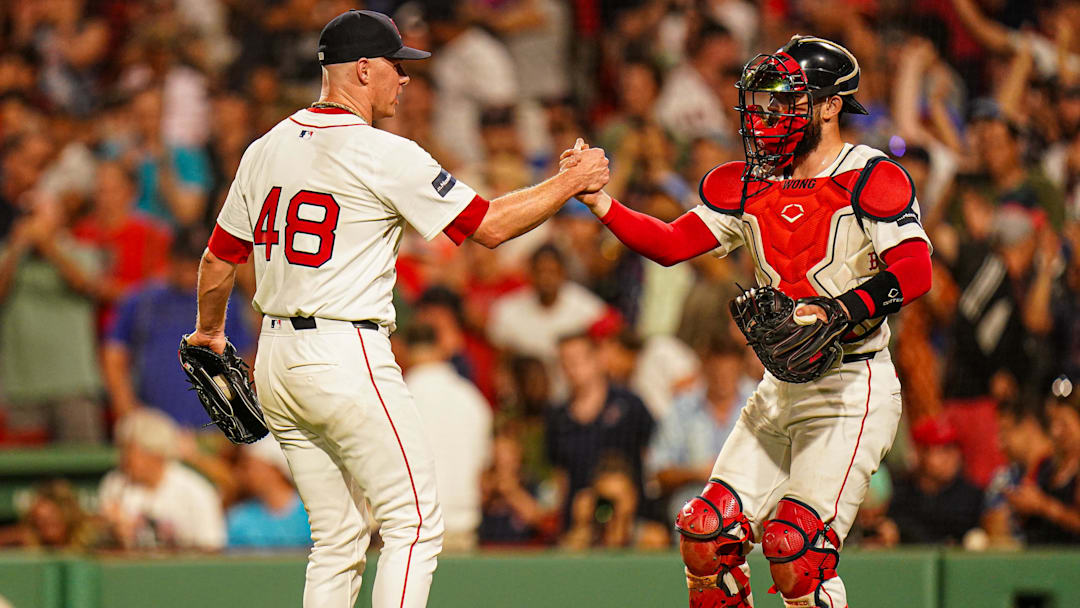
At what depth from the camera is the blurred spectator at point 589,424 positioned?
7051 millimetres

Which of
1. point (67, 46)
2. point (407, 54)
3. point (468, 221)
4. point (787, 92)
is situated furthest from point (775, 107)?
point (67, 46)

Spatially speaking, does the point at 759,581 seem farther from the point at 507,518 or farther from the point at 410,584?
the point at 410,584

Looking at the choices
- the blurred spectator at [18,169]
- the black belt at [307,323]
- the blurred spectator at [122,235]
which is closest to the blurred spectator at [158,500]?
the blurred spectator at [122,235]

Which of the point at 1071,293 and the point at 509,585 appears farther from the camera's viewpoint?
the point at 1071,293

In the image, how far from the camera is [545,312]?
802 cm

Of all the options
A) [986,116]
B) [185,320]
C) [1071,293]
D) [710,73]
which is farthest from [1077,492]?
[185,320]

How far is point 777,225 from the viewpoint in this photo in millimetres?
4355

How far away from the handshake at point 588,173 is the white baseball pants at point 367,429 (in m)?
0.77

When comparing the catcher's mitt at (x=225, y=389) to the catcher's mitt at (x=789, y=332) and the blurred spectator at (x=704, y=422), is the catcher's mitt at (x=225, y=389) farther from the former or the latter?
the blurred spectator at (x=704, y=422)

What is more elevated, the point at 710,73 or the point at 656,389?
the point at 710,73

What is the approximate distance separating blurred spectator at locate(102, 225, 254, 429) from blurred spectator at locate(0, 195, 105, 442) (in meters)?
0.23

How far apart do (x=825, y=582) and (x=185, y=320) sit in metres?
4.98

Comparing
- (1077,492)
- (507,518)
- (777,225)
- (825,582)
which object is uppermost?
(777,225)

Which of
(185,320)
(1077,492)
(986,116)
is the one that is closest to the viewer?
(1077,492)
